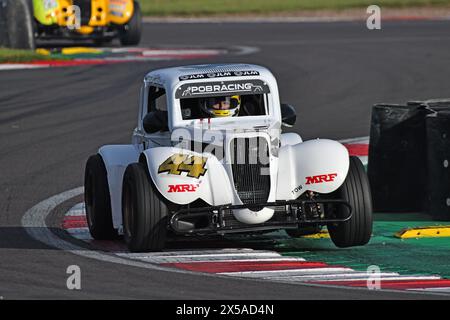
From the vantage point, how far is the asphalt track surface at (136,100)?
9.45m

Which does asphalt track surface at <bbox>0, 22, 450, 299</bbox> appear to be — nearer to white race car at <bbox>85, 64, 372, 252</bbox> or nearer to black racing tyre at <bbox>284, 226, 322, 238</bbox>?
white race car at <bbox>85, 64, 372, 252</bbox>

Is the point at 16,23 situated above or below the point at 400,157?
below

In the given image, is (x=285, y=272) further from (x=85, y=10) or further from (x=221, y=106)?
(x=85, y=10)

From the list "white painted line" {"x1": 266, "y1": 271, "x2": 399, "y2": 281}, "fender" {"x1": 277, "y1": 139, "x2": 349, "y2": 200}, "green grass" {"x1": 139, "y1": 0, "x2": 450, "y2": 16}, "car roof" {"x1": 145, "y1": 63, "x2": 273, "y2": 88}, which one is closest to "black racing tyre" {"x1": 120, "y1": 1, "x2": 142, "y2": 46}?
"green grass" {"x1": 139, "y1": 0, "x2": 450, "y2": 16}

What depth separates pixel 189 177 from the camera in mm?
10641

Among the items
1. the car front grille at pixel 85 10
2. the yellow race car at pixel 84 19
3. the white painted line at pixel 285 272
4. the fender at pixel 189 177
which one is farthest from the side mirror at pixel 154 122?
the car front grille at pixel 85 10

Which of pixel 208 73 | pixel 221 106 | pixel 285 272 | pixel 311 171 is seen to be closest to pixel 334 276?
pixel 285 272

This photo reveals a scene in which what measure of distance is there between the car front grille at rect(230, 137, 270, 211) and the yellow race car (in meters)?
18.2

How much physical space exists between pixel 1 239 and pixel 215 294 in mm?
3056

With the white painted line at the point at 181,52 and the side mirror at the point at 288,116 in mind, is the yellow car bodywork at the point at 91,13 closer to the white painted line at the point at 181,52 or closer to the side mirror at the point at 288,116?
the white painted line at the point at 181,52

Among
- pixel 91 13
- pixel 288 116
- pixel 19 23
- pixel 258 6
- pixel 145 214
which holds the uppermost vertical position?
pixel 288 116

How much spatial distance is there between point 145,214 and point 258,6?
34342 millimetres

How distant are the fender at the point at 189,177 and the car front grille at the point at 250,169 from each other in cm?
11
